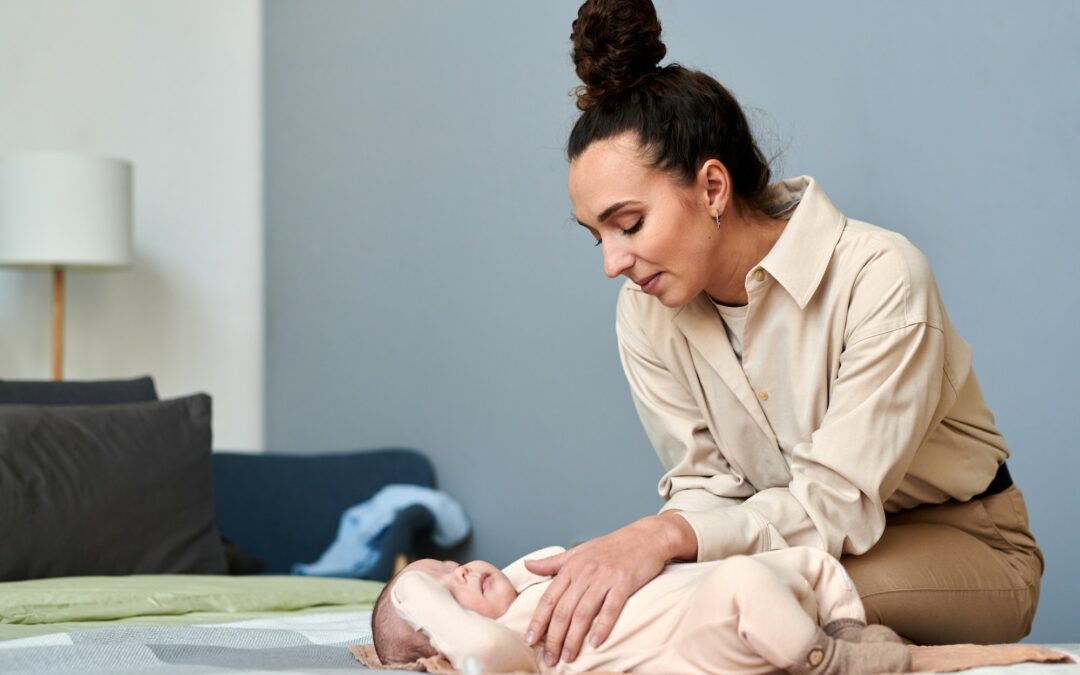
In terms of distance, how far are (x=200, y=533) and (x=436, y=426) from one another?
3.55 feet

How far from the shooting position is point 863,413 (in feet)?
5.36

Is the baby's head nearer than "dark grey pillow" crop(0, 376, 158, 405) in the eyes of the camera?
Yes

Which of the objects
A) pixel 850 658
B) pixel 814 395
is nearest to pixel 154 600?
pixel 814 395

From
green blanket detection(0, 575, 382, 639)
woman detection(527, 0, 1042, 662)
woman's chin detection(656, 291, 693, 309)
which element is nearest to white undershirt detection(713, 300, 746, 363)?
woman detection(527, 0, 1042, 662)

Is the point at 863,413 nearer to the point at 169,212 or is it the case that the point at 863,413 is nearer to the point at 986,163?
the point at 986,163

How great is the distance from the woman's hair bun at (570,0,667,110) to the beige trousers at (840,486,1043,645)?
769mm

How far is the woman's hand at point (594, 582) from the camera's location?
4.76 ft

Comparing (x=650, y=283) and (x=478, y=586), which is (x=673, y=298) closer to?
(x=650, y=283)

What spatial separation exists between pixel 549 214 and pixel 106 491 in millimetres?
1306

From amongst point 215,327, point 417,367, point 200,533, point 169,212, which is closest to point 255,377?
point 215,327

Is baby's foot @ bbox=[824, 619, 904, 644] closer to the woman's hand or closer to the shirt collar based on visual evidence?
the woman's hand

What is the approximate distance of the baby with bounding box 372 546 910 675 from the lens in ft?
4.29

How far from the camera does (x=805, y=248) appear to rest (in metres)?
1.75

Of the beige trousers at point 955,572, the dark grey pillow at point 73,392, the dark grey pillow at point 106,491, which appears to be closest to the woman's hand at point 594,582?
the beige trousers at point 955,572
